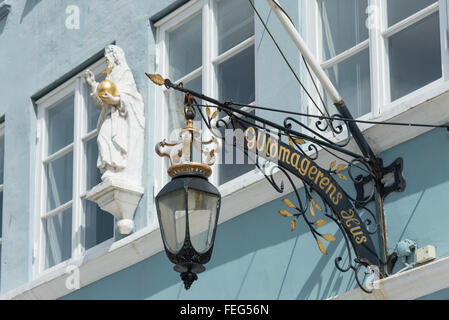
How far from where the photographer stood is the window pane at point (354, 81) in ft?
32.5

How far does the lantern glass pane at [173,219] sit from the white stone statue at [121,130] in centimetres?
337

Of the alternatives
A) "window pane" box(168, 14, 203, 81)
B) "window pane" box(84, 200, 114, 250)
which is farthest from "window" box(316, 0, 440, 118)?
"window pane" box(84, 200, 114, 250)

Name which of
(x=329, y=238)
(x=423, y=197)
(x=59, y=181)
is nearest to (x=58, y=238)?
(x=59, y=181)

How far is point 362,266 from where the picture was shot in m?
9.27

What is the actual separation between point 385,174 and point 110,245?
3146mm

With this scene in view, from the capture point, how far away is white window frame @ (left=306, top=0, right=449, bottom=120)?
9.21 meters

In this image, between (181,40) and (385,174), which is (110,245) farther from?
(385,174)

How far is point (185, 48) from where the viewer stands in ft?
38.8

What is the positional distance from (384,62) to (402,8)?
0.41 metres

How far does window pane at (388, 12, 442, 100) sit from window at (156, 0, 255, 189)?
158 cm

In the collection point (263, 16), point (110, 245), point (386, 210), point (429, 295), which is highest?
point (263, 16)
